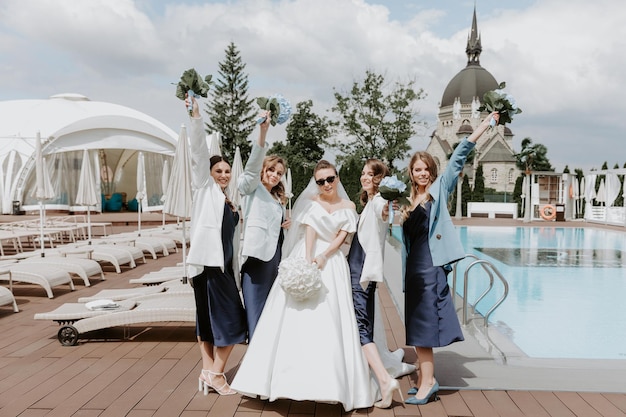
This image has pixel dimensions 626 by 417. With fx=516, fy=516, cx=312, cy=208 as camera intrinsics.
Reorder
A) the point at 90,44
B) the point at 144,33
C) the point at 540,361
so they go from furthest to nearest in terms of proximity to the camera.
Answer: the point at 144,33
the point at 90,44
the point at 540,361

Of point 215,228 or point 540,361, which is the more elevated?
point 215,228

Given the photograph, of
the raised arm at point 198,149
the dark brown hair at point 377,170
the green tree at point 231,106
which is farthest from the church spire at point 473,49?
the raised arm at point 198,149

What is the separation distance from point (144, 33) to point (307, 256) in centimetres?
823

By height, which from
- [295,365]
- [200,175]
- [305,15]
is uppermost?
[305,15]

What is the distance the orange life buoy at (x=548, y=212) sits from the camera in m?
24.0

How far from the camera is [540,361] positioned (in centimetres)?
398

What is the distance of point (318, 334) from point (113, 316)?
7.34 feet

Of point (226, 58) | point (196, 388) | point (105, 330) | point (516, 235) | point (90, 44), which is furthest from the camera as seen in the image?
point (226, 58)

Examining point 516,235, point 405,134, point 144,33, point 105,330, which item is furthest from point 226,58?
point 105,330

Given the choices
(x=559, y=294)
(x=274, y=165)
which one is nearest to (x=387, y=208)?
(x=274, y=165)

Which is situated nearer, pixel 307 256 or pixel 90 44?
pixel 307 256

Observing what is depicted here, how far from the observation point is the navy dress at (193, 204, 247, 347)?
3.31 m

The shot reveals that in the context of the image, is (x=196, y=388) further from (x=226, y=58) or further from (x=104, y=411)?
(x=226, y=58)

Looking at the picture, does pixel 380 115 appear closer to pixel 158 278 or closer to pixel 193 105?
pixel 158 278
